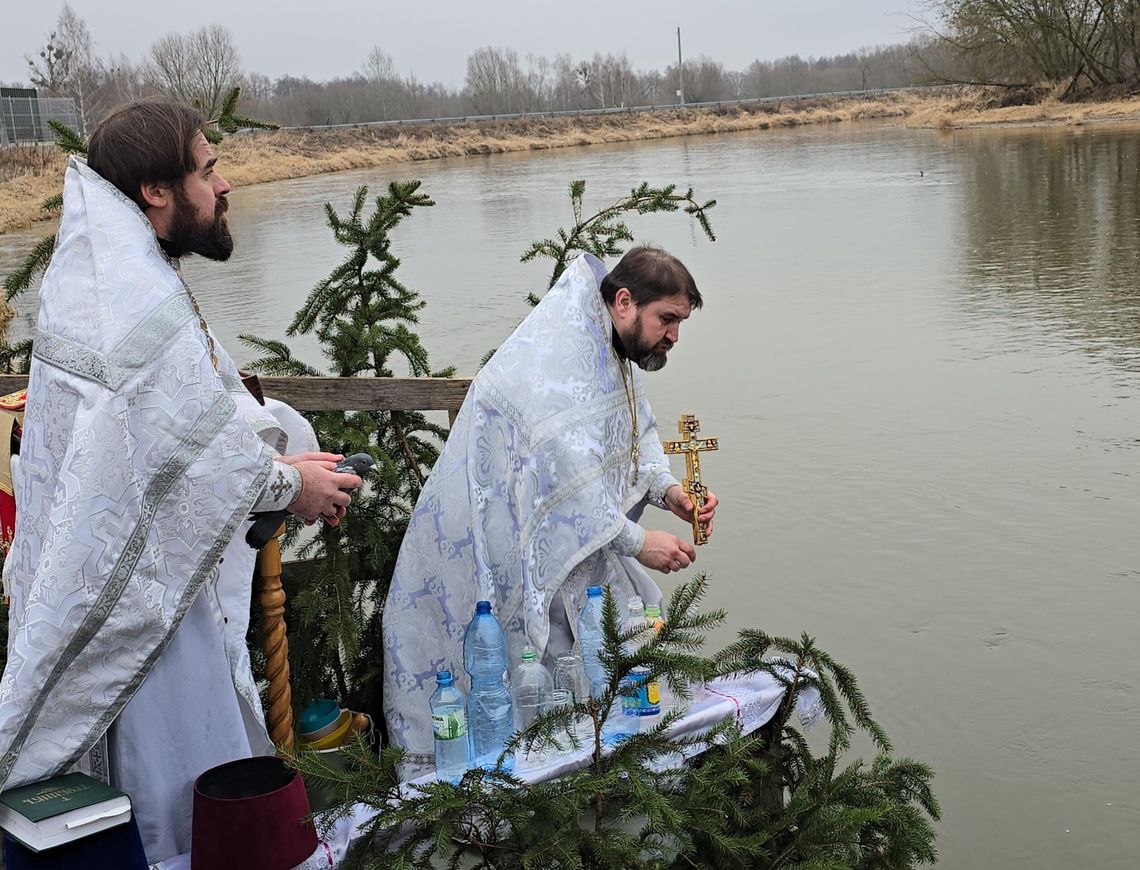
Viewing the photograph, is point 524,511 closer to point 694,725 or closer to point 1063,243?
point 694,725

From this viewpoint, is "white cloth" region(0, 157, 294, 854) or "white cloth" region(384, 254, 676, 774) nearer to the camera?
"white cloth" region(0, 157, 294, 854)

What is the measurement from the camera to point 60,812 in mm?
2598

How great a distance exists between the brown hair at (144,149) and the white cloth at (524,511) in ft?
3.93

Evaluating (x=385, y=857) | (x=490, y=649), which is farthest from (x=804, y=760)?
(x=385, y=857)

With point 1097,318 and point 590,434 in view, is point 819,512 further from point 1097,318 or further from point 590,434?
point 1097,318

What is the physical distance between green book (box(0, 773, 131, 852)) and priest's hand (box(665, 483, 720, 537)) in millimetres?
1914

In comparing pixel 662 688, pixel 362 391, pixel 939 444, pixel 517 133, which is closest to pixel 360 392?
pixel 362 391

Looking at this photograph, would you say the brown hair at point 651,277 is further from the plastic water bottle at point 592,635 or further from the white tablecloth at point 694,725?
the white tablecloth at point 694,725

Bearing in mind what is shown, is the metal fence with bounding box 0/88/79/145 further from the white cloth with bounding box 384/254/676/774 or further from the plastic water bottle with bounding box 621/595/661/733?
the plastic water bottle with bounding box 621/595/661/733

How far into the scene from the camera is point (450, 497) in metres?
3.93

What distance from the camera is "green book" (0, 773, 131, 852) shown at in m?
2.56

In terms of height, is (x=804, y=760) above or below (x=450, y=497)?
below

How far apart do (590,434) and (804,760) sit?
1.09 m

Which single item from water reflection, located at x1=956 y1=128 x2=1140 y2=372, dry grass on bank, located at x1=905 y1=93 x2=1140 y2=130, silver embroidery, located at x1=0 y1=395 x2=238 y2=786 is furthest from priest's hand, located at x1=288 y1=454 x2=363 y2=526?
dry grass on bank, located at x1=905 y1=93 x2=1140 y2=130
